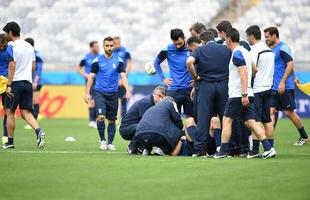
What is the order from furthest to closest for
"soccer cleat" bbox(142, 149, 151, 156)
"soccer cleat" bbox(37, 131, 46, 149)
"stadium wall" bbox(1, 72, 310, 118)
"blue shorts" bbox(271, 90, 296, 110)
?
"stadium wall" bbox(1, 72, 310, 118) → "blue shorts" bbox(271, 90, 296, 110) → "soccer cleat" bbox(37, 131, 46, 149) → "soccer cleat" bbox(142, 149, 151, 156)

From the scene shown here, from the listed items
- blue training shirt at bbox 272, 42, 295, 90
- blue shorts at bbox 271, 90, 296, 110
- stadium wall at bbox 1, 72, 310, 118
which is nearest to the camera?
blue training shirt at bbox 272, 42, 295, 90

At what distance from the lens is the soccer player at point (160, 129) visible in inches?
561

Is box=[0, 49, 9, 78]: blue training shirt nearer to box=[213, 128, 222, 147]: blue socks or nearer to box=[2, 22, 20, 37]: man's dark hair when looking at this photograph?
box=[2, 22, 20, 37]: man's dark hair

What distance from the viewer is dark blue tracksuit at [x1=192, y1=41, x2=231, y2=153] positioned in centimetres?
1426

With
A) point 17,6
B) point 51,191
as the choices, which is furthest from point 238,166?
point 17,6

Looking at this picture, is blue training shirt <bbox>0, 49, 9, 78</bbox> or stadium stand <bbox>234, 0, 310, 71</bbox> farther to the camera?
stadium stand <bbox>234, 0, 310, 71</bbox>

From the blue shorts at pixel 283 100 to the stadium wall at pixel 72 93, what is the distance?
38.1 feet

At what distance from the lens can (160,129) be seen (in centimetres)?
1421

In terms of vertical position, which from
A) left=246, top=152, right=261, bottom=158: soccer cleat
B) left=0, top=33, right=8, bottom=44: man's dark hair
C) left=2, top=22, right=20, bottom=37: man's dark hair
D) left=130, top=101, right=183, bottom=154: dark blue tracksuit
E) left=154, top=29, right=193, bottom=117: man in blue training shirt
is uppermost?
left=2, top=22, right=20, bottom=37: man's dark hair

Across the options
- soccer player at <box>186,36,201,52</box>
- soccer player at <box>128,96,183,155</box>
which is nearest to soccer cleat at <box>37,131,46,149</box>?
soccer player at <box>128,96,183,155</box>

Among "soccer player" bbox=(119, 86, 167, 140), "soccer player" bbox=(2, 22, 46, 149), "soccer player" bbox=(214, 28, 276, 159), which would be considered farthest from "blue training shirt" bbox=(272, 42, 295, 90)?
"soccer player" bbox=(2, 22, 46, 149)

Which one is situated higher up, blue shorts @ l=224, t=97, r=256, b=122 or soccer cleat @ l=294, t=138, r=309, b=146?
blue shorts @ l=224, t=97, r=256, b=122

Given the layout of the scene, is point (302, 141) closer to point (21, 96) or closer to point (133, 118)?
point (133, 118)

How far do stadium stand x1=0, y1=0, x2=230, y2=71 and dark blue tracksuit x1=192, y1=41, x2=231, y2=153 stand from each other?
696 inches
